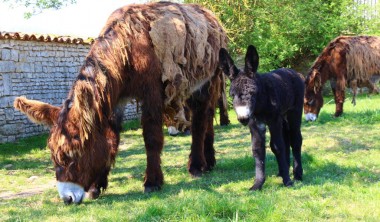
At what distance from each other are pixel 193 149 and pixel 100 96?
1.98 m

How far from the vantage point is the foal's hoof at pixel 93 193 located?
4.99 m

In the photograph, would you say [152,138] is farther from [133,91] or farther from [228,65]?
[228,65]

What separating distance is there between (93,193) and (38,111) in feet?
3.76

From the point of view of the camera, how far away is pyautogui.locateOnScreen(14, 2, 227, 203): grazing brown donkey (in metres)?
4.42

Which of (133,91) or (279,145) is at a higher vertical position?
(133,91)

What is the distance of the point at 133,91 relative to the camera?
505cm

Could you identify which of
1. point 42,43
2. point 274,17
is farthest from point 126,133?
point 274,17

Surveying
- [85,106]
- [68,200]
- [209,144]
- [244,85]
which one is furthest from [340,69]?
[68,200]

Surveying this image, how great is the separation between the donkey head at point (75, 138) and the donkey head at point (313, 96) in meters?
8.45

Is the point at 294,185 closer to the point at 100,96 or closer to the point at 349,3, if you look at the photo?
the point at 100,96

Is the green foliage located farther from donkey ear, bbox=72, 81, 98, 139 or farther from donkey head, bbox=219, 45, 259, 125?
donkey ear, bbox=72, 81, 98, 139

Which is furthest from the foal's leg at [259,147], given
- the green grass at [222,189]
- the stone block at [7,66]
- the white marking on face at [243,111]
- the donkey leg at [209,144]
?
the stone block at [7,66]

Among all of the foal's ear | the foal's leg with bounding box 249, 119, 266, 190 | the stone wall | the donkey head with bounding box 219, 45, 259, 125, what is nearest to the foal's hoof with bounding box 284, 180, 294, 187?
the foal's leg with bounding box 249, 119, 266, 190

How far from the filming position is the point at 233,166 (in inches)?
255
